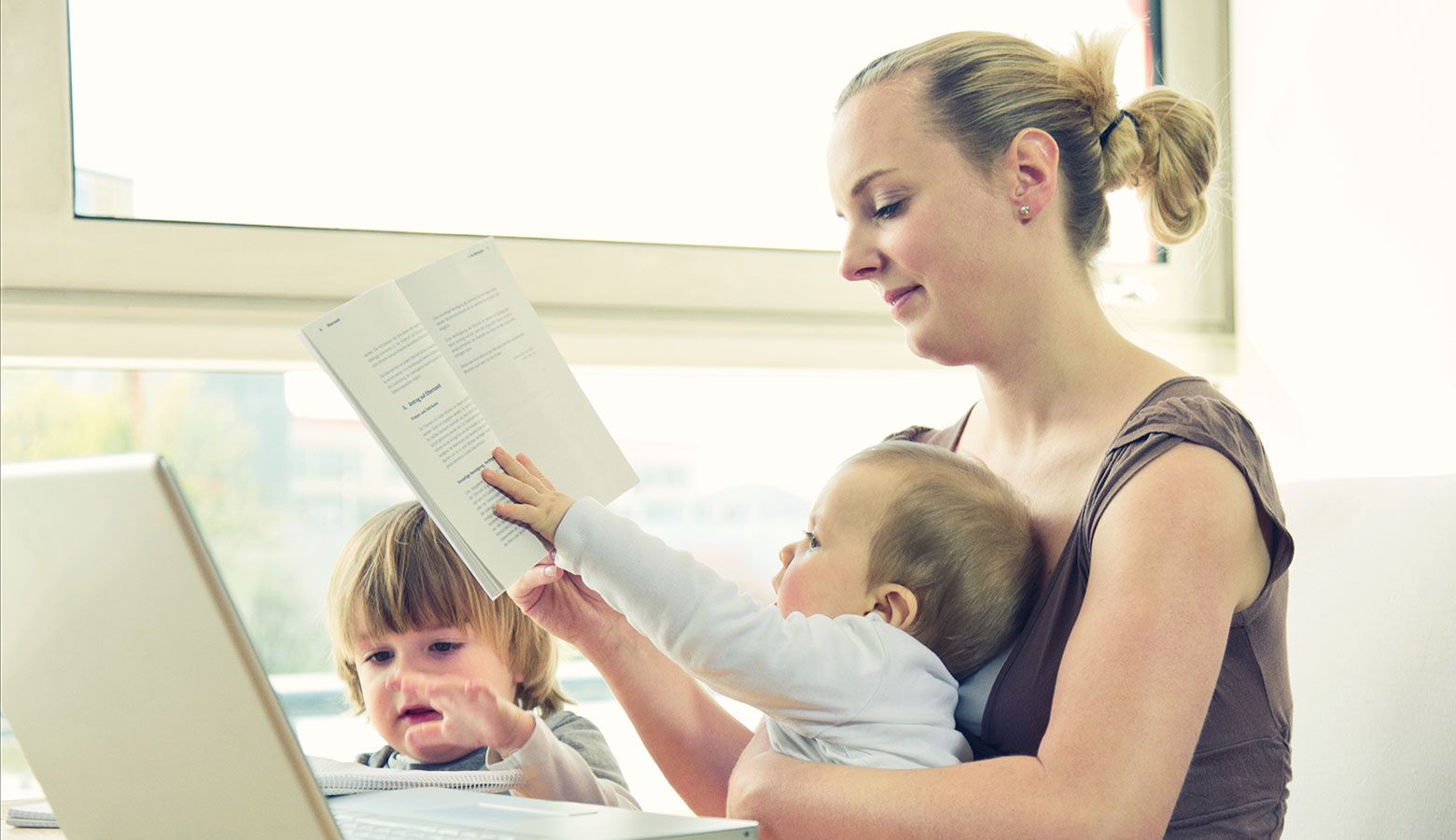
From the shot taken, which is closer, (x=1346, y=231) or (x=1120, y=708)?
(x=1120, y=708)

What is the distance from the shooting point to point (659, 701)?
132cm

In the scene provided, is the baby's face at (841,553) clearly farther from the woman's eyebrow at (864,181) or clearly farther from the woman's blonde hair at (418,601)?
the woman's blonde hair at (418,601)

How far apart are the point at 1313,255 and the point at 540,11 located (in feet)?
3.84

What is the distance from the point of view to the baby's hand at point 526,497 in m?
0.96

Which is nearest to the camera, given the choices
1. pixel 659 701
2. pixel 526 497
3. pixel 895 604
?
pixel 526 497

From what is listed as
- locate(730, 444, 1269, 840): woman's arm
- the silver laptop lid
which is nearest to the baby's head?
locate(730, 444, 1269, 840): woman's arm

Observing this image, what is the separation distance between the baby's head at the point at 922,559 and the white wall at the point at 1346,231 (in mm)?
807

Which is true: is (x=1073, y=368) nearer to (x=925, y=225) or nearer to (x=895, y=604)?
Answer: (x=925, y=225)

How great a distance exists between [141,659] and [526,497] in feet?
1.19

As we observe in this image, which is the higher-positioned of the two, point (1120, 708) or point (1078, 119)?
point (1078, 119)

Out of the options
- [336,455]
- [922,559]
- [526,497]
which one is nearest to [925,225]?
[922,559]

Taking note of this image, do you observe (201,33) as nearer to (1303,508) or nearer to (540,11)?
(540,11)

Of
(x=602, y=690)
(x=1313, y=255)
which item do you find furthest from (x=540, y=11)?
(x=1313, y=255)

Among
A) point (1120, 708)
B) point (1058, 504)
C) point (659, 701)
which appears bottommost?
point (659, 701)
